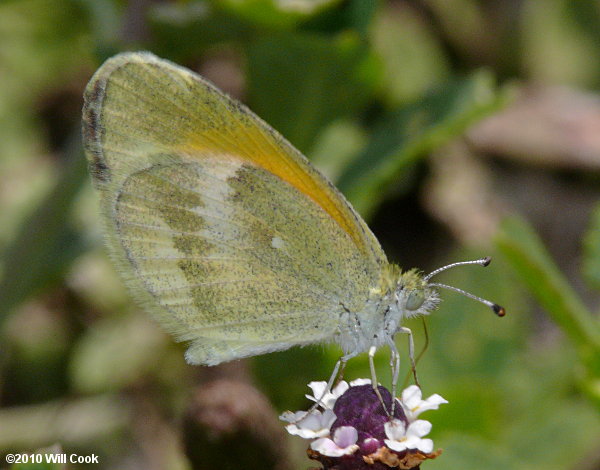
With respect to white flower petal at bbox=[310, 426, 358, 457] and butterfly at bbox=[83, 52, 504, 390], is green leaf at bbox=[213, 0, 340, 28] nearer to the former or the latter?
butterfly at bbox=[83, 52, 504, 390]

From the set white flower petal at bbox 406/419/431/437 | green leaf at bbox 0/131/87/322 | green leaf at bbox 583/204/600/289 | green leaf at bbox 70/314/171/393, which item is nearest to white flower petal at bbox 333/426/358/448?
white flower petal at bbox 406/419/431/437

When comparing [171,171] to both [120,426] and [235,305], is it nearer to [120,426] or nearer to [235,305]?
[235,305]

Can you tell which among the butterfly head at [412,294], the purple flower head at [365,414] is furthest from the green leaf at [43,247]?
the purple flower head at [365,414]

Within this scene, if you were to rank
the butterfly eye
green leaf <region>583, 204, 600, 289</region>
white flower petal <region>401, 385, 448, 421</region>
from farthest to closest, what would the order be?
green leaf <region>583, 204, 600, 289</region> → the butterfly eye → white flower petal <region>401, 385, 448, 421</region>

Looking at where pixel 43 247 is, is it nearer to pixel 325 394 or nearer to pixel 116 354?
pixel 116 354

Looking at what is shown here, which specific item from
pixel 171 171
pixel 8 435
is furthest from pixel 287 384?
pixel 8 435

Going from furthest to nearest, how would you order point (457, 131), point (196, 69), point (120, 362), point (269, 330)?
point (196, 69), point (120, 362), point (457, 131), point (269, 330)

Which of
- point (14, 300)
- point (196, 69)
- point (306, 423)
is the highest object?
point (196, 69)
